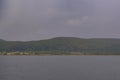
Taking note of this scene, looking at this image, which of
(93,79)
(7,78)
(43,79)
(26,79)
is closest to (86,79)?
(93,79)

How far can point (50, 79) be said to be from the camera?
8112cm

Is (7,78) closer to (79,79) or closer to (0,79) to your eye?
(0,79)

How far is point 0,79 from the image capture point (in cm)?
8144

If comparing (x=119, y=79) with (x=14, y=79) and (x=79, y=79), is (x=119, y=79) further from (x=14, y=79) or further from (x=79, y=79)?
(x=14, y=79)

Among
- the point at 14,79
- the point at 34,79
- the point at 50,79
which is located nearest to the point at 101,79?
the point at 50,79

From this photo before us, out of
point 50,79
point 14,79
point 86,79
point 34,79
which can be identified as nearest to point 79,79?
point 86,79

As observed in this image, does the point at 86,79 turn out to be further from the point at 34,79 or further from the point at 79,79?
the point at 34,79

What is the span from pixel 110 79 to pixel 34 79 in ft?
79.5

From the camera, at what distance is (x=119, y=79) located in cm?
8181

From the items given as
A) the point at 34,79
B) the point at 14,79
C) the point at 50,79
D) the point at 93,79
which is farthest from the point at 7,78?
the point at 93,79

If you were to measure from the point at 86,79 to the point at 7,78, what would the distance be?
84.5ft

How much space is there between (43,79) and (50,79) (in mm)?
2196

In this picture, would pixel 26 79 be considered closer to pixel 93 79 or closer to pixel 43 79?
pixel 43 79

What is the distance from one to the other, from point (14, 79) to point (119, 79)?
Result: 33.4m
